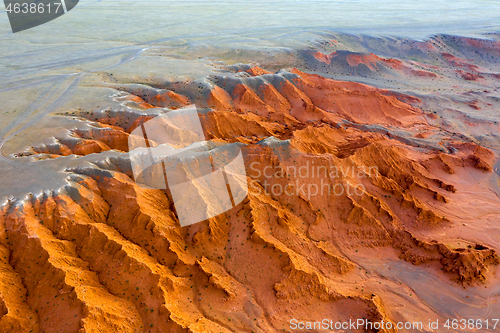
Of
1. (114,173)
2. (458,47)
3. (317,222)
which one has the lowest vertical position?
(317,222)

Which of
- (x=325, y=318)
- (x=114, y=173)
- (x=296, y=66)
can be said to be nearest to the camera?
(x=325, y=318)

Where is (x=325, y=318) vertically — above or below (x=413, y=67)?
below

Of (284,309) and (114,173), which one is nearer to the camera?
(284,309)

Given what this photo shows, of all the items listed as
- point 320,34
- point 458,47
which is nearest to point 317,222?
point 320,34

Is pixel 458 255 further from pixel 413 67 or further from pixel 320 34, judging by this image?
pixel 320 34

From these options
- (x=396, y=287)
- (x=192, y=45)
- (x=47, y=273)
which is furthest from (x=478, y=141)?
(x=192, y=45)

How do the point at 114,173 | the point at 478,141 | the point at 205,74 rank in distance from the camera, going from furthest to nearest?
1. the point at 205,74
2. the point at 478,141
3. the point at 114,173

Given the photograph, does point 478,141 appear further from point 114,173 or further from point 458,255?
point 114,173
